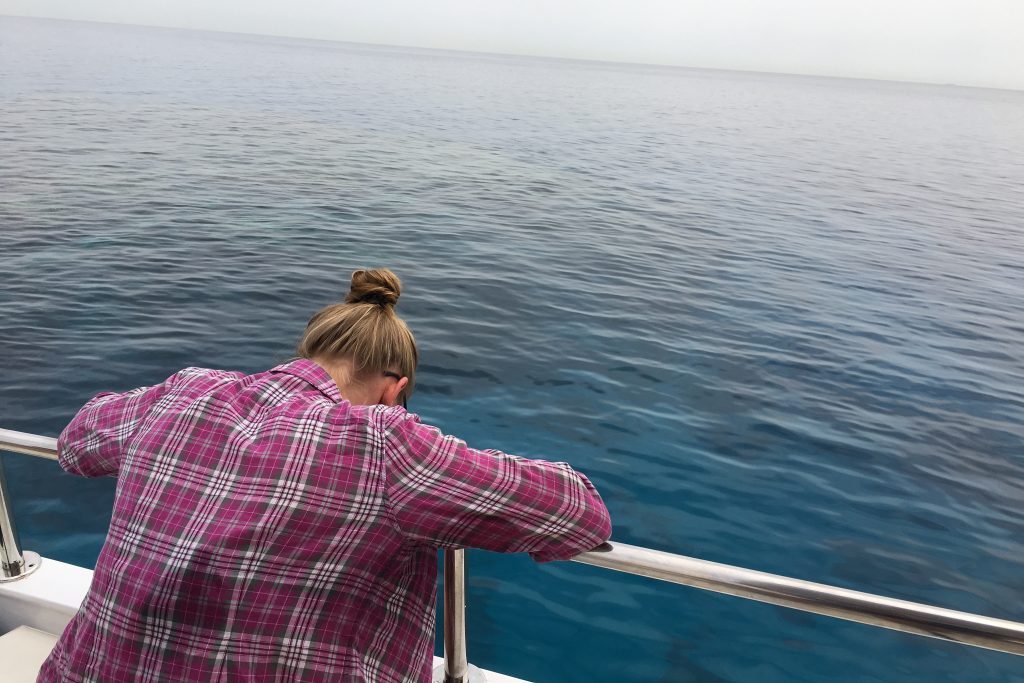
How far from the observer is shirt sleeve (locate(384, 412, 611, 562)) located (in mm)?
1124

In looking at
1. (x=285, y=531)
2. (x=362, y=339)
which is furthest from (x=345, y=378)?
(x=285, y=531)

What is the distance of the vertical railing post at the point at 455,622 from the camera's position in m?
1.50

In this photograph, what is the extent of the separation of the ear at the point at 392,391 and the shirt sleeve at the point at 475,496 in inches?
9.2

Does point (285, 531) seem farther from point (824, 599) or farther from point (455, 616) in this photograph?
point (824, 599)

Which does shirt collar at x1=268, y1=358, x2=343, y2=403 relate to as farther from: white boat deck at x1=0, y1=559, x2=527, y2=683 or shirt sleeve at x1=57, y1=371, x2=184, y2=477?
white boat deck at x1=0, y1=559, x2=527, y2=683

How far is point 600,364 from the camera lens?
25.1 ft

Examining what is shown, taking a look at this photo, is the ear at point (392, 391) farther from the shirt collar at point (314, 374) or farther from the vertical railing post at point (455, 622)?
the vertical railing post at point (455, 622)

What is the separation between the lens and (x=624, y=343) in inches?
327

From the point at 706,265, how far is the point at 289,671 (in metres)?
12.0

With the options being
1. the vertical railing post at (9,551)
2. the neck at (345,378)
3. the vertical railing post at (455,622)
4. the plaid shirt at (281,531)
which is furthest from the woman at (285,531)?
the vertical railing post at (9,551)

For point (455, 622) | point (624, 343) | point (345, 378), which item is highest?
point (345, 378)

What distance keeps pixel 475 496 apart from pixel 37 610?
1564 mm

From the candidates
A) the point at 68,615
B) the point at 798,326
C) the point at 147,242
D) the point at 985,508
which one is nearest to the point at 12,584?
the point at 68,615

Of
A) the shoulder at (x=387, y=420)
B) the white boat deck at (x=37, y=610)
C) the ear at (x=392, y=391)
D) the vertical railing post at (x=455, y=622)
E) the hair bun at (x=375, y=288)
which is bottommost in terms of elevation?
the white boat deck at (x=37, y=610)
